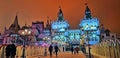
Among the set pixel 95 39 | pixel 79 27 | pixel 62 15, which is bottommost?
pixel 95 39

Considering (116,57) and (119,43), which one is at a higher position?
(119,43)

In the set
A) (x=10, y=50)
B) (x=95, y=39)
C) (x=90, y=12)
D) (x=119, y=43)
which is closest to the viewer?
(x=119, y=43)

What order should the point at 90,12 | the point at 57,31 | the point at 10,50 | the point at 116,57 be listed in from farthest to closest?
the point at 90,12 → the point at 57,31 → the point at 10,50 → the point at 116,57

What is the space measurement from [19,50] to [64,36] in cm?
9209

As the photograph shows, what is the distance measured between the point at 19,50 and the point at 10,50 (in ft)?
26.3

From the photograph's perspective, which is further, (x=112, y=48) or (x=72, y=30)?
(x=72, y=30)

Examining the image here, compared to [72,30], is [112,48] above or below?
below

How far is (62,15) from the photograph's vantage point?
137625 mm

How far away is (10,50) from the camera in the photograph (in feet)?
33.7

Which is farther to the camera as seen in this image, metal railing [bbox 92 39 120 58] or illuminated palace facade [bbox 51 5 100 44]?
illuminated palace facade [bbox 51 5 100 44]

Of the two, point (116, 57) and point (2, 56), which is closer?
point (116, 57)

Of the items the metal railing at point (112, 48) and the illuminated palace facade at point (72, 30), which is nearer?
the metal railing at point (112, 48)

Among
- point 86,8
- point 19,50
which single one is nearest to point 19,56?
point 19,50

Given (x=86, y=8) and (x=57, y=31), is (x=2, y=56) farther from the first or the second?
(x=86, y=8)
